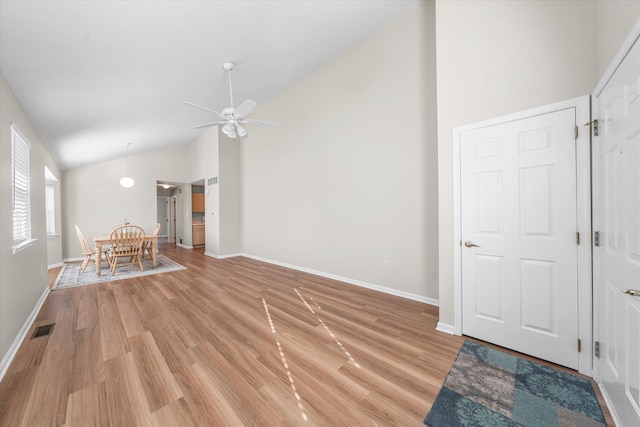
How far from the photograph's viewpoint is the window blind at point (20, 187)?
246 cm

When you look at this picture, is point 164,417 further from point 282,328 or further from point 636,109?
point 636,109

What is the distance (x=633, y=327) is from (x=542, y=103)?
161 centimetres

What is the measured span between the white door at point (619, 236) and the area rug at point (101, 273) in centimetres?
586

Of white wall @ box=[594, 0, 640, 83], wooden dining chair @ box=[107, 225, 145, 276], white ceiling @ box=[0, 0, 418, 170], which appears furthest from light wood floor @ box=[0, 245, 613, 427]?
white ceiling @ box=[0, 0, 418, 170]

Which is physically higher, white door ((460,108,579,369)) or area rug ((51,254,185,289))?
white door ((460,108,579,369))

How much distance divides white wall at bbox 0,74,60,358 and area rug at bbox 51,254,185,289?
0.85 m

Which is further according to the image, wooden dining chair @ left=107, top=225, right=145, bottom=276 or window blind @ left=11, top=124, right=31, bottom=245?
wooden dining chair @ left=107, top=225, right=145, bottom=276

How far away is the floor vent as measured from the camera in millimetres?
2289

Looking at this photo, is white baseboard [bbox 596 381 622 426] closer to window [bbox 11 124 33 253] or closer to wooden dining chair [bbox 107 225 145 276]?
window [bbox 11 124 33 253]

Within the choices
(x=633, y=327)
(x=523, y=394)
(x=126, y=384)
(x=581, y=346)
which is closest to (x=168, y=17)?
(x=126, y=384)

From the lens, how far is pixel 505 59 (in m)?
2.00

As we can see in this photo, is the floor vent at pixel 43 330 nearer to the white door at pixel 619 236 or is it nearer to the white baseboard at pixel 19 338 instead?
the white baseboard at pixel 19 338

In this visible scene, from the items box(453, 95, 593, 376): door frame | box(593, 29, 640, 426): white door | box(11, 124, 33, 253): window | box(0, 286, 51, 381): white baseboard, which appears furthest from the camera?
box(11, 124, 33, 253): window

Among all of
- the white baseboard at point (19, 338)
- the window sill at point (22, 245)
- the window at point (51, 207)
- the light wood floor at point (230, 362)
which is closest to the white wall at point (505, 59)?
the light wood floor at point (230, 362)
